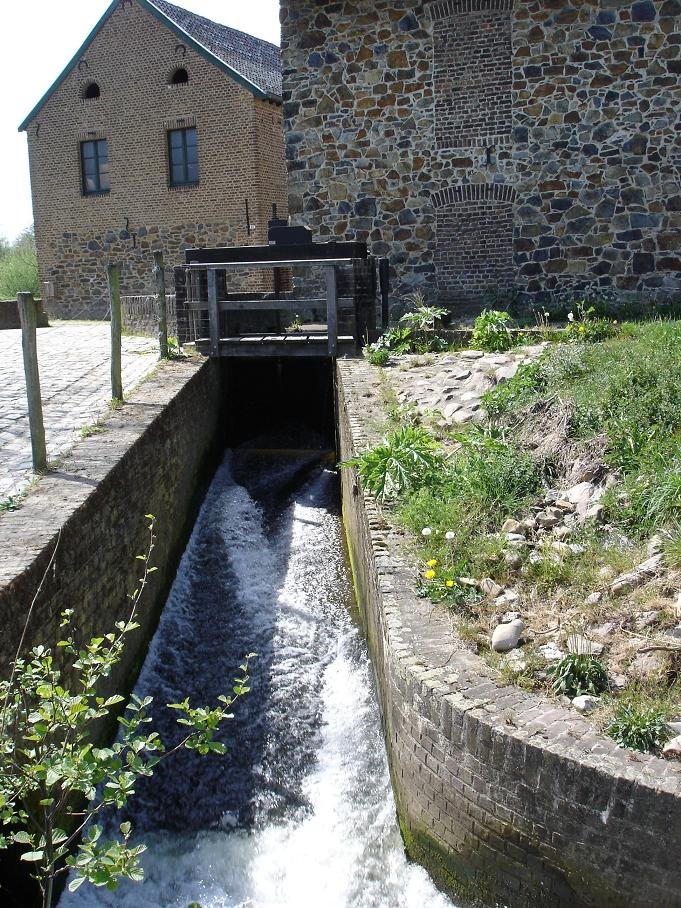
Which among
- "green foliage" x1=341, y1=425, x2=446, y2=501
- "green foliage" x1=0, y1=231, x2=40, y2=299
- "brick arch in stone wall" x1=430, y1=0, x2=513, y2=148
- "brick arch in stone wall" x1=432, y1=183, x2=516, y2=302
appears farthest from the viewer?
"green foliage" x1=0, y1=231, x2=40, y2=299

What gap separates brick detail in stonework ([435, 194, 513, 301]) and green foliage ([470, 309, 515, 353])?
2918 mm

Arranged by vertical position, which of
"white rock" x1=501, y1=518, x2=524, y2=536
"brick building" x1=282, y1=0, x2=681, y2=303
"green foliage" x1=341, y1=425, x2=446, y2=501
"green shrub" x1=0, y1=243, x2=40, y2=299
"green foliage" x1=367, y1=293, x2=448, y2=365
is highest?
"brick building" x1=282, y1=0, x2=681, y2=303

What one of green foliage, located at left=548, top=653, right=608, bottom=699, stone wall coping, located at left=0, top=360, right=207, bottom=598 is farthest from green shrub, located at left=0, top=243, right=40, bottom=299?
green foliage, located at left=548, top=653, right=608, bottom=699

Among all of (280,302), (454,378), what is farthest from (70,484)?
(280,302)

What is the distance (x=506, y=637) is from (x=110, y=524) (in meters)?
3.19

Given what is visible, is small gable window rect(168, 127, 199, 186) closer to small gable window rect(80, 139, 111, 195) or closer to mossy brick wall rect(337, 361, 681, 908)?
small gable window rect(80, 139, 111, 195)

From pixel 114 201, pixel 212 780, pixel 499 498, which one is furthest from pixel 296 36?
pixel 212 780

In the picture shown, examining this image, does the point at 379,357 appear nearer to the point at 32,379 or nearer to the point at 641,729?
the point at 32,379

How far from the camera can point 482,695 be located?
12.4 feet

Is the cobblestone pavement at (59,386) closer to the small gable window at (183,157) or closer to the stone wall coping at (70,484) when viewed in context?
the stone wall coping at (70,484)

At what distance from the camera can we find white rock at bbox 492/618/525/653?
13.9 feet

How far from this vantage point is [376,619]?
17.2ft

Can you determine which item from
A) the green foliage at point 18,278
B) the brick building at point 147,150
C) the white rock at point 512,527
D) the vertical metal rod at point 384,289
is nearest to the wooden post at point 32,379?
the white rock at point 512,527

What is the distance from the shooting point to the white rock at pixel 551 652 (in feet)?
13.3
